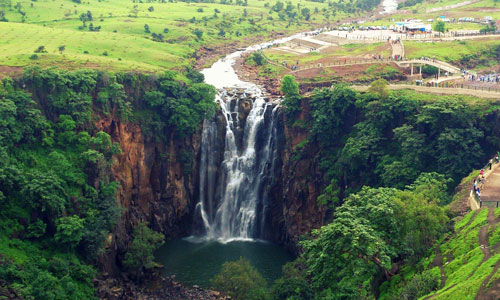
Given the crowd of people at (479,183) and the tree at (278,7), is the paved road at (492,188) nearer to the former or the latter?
the crowd of people at (479,183)

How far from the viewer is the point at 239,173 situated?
65.6 metres

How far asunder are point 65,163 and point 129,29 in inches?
1864

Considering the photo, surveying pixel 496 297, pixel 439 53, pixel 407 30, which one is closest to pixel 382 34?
pixel 407 30

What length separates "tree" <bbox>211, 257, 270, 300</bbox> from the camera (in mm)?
46969

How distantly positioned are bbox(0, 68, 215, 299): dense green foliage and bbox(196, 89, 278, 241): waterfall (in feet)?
12.8

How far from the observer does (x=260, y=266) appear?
56.4m

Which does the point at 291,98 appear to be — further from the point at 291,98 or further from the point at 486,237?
the point at 486,237

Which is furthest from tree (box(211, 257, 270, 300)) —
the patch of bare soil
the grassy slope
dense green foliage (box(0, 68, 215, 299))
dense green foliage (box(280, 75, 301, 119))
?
the patch of bare soil

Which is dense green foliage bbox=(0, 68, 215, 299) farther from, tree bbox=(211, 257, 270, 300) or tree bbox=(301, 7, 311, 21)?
tree bbox=(301, 7, 311, 21)

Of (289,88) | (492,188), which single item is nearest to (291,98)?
(289,88)

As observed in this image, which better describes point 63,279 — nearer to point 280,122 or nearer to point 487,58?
point 280,122

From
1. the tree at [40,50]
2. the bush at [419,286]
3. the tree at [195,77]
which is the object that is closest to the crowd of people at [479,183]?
the bush at [419,286]

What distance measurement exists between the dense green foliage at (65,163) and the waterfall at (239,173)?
154 inches

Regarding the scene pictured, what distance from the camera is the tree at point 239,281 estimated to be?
1849 inches
